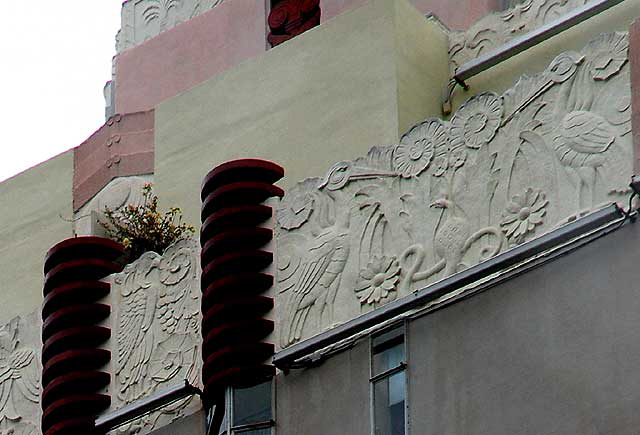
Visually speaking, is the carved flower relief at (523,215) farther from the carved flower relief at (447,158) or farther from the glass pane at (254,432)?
the glass pane at (254,432)

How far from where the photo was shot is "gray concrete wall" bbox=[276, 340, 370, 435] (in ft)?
80.1

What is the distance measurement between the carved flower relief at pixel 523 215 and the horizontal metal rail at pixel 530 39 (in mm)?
3558

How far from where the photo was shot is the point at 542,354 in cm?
2289

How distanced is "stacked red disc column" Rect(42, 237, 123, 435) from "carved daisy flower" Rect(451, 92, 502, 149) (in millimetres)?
5040

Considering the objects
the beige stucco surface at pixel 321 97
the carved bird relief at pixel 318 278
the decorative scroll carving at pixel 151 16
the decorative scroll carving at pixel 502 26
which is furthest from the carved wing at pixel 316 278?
the decorative scroll carving at pixel 151 16

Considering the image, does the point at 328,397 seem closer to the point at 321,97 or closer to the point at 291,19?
the point at 321,97

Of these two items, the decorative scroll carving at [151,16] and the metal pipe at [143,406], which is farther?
the decorative scroll carving at [151,16]

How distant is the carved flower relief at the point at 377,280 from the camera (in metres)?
24.7

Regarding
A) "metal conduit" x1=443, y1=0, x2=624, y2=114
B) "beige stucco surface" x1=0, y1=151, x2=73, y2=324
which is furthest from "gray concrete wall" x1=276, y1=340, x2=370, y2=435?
"beige stucco surface" x1=0, y1=151, x2=73, y2=324

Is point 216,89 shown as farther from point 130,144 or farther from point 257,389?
point 257,389

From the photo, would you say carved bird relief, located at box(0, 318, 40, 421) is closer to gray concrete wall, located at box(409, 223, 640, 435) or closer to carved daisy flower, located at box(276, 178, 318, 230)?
carved daisy flower, located at box(276, 178, 318, 230)

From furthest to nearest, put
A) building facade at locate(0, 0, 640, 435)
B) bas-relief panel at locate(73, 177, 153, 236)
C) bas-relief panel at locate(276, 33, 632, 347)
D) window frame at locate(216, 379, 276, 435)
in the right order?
bas-relief panel at locate(73, 177, 153, 236) → window frame at locate(216, 379, 276, 435) → bas-relief panel at locate(276, 33, 632, 347) → building facade at locate(0, 0, 640, 435)

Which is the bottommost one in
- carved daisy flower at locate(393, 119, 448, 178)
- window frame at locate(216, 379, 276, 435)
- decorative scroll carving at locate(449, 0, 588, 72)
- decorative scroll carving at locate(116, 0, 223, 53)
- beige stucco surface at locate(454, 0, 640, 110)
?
window frame at locate(216, 379, 276, 435)

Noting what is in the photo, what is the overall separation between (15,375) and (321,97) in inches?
186
